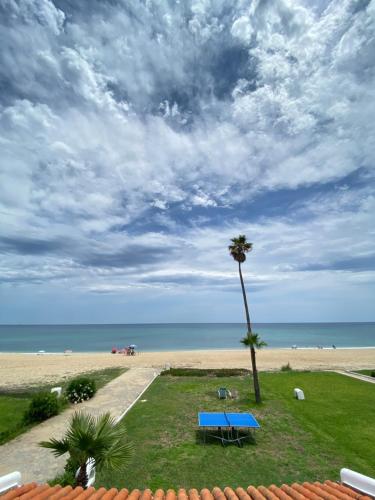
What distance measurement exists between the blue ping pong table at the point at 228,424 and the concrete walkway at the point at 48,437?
5.14m

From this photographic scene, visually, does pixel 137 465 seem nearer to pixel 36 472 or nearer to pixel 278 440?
pixel 36 472

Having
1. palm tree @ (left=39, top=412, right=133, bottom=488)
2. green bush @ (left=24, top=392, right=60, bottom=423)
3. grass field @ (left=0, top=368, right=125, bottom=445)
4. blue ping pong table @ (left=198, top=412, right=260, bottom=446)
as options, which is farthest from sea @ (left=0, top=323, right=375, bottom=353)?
palm tree @ (left=39, top=412, right=133, bottom=488)

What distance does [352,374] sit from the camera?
82.1 ft

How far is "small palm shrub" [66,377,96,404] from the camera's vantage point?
55.6 feet

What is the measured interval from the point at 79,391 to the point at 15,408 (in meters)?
3.52

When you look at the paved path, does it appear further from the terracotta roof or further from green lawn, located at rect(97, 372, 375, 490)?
the terracotta roof

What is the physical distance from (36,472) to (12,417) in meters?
7.36

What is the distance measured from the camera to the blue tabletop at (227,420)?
11.6 metres

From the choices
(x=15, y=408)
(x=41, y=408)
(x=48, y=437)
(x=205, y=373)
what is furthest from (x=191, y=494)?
(x=205, y=373)

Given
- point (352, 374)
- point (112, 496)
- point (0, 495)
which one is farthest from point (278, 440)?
point (352, 374)

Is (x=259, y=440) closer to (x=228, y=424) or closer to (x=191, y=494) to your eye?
(x=228, y=424)

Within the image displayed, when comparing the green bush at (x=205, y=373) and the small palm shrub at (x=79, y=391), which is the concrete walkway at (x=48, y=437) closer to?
the small palm shrub at (x=79, y=391)

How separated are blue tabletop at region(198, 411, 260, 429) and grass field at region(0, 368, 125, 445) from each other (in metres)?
8.12

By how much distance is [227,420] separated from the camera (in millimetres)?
12148
